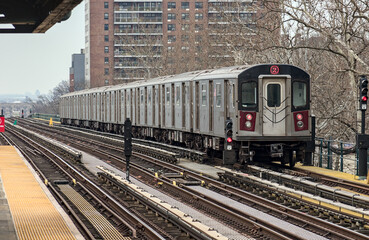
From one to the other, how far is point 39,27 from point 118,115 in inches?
1352

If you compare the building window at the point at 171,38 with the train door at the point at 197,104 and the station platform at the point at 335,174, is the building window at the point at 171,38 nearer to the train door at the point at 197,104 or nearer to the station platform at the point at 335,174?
the train door at the point at 197,104

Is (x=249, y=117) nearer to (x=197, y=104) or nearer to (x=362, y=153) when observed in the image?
(x=362, y=153)

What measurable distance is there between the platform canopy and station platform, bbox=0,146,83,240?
342 cm

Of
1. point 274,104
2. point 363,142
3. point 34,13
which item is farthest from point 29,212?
point 274,104

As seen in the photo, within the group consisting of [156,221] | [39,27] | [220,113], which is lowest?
[156,221]

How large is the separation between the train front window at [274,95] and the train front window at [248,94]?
1.53 ft

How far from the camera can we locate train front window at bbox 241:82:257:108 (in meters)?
21.4

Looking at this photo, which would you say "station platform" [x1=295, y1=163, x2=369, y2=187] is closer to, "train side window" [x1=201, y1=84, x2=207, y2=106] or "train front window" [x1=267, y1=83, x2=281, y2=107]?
"train front window" [x1=267, y1=83, x2=281, y2=107]

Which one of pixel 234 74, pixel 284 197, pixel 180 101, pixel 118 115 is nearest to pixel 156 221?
pixel 284 197

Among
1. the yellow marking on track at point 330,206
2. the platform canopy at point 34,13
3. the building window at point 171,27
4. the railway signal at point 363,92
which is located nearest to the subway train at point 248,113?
the railway signal at point 363,92

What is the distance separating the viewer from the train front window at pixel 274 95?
21516mm

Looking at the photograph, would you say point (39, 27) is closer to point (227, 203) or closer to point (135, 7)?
point (227, 203)

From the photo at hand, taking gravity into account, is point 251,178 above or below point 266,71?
below

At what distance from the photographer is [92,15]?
135 meters
